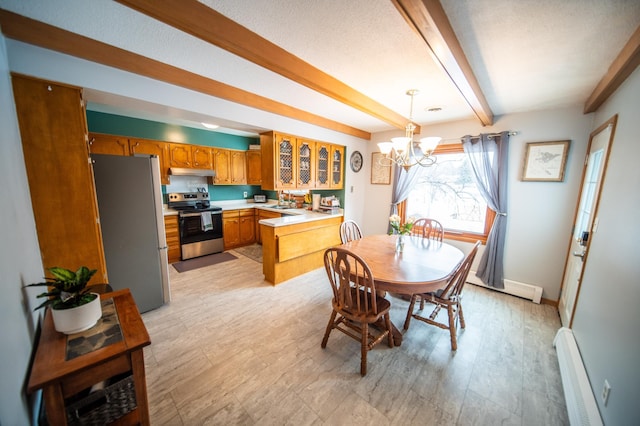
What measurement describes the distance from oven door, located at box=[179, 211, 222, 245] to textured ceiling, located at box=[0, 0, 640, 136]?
2.26 m

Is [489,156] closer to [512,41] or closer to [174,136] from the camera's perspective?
[512,41]

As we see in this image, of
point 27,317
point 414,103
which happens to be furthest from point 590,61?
point 27,317

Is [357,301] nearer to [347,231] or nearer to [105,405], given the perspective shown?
[347,231]

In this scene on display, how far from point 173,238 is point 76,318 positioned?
323 cm

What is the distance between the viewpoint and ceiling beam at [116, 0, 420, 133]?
109cm

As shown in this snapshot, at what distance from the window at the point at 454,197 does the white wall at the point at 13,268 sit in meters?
4.18

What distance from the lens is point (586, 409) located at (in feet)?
4.40

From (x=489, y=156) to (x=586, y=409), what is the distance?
272 cm

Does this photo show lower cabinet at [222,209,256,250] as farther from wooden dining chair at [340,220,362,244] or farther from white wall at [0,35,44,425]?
white wall at [0,35,44,425]

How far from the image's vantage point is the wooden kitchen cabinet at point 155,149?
3.60 metres

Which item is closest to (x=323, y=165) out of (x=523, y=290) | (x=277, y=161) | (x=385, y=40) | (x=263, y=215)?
(x=277, y=161)

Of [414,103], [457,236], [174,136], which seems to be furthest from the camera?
[174,136]

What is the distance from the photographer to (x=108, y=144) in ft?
11.1

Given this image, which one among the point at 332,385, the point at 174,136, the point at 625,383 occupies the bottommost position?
the point at 332,385
